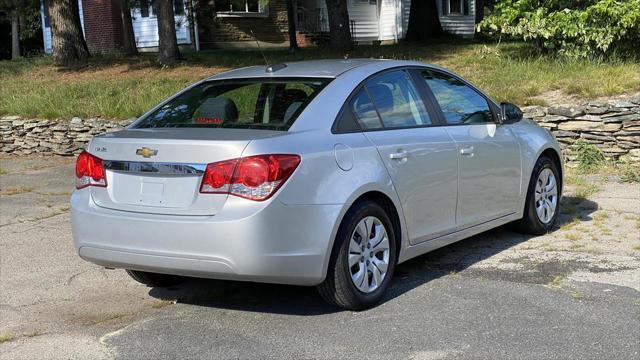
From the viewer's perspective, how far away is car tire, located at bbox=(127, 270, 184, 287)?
5.40 metres

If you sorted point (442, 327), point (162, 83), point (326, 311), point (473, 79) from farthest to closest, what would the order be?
1. point (162, 83)
2. point (473, 79)
3. point (326, 311)
4. point (442, 327)

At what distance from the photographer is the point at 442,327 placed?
4484 millimetres

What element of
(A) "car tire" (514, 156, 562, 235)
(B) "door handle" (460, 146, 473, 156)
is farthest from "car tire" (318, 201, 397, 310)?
(A) "car tire" (514, 156, 562, 235)

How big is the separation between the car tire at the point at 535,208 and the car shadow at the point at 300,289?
0.15 m

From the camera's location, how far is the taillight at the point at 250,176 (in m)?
4.23

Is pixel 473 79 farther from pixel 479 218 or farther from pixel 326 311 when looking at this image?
pixel 326 311

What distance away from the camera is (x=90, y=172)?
15.8 ft

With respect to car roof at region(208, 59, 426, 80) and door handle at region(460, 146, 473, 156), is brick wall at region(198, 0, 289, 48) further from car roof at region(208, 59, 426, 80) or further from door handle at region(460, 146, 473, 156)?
door handle at region(460, 146, 473, 156)

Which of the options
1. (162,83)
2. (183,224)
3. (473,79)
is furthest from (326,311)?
(162,83)

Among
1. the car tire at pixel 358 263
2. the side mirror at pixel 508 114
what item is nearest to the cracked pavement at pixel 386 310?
the car tire at pixel 358 263

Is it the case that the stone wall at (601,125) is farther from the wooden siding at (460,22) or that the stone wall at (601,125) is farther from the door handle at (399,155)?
the wooden siding at (460,22)

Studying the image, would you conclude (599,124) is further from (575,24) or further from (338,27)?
(338,27)

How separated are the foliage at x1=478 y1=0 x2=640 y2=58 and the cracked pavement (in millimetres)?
6581

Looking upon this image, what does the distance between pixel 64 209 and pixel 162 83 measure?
638 centimetres
